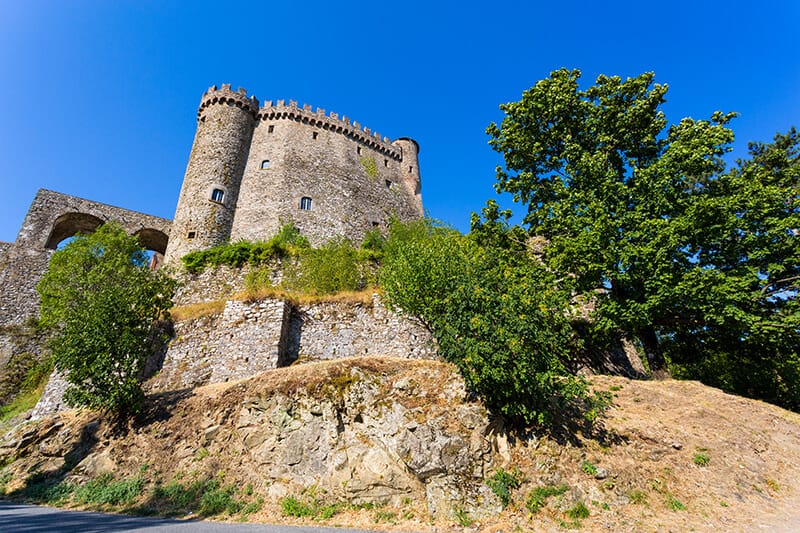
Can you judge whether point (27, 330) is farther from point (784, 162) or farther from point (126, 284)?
point (784, 162)

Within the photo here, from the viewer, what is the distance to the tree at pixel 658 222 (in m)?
11.1

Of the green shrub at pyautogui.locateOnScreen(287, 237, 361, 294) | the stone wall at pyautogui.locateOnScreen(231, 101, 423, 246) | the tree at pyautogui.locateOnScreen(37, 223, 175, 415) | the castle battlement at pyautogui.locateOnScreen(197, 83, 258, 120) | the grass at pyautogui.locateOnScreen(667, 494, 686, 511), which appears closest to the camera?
the grass at pyautogui.locateOnScreen(667, 494, 686, 511)

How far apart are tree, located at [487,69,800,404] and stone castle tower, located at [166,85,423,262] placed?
15981 millimetres

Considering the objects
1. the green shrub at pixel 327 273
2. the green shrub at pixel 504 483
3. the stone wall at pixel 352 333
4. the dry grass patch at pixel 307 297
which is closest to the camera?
the green shrub at pixel 504 483

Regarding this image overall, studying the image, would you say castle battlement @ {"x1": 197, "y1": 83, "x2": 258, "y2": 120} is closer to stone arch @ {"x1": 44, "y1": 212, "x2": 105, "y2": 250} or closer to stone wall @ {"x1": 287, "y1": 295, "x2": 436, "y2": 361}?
Answer: stone arch @ {"x1": 44, "y1": 212, "x2": 105, "y2": 250}

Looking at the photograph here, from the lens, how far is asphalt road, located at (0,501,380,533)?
6.23 metres

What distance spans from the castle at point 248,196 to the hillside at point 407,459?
1488cm

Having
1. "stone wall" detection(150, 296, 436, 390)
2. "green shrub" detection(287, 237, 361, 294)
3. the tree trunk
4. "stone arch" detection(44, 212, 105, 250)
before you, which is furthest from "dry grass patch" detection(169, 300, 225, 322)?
the tree trunk

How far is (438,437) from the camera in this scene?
8.86 m

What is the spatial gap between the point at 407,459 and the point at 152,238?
27624 millimetres

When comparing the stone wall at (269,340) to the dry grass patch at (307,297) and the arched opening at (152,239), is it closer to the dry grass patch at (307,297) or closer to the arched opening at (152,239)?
the dry grass patch at (307,297)

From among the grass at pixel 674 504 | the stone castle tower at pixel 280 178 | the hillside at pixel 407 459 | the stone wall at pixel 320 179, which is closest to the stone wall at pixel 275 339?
the hillside at pixel 407 459

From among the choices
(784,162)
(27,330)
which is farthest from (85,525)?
(784,162)

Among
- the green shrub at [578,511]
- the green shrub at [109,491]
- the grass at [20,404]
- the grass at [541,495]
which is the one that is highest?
the grass at [20,404]
